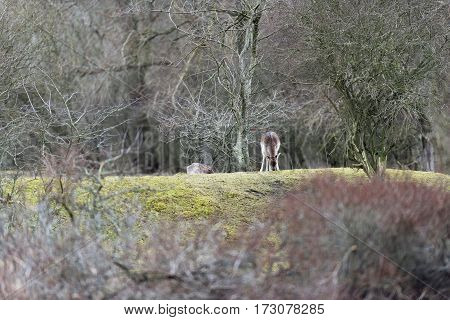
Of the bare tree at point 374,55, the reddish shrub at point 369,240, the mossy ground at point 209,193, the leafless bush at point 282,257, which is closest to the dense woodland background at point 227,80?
the bare tree at point 374,55

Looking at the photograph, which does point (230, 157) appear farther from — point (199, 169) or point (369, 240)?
point (369, 240)

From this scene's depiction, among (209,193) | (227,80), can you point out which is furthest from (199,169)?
(209,193)

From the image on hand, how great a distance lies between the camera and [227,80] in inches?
739

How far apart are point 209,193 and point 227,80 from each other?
16.4ft

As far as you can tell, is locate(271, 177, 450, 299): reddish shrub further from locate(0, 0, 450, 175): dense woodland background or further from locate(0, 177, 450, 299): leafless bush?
locate(0, 0, 450, 175): dense woodland background

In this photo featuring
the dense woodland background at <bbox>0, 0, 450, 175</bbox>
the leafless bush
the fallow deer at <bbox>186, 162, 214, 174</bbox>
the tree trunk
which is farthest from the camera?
the fallow deer at <bbox>186, 162, 214, 174</bbox>

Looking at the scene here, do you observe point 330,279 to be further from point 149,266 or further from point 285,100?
point 285,100

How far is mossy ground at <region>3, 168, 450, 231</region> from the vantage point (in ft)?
43.5

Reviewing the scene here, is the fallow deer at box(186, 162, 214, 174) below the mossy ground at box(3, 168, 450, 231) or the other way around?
the other way around

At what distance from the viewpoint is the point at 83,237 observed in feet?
25.6

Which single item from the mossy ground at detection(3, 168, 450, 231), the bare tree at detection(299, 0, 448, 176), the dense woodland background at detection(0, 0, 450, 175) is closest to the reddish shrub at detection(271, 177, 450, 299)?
the dense woodland background at detection(0, 0, 450, 175)

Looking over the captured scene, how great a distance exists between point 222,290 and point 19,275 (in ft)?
→ 6.27

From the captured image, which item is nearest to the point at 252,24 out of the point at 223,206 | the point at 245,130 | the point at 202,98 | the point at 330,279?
the point at 245,130

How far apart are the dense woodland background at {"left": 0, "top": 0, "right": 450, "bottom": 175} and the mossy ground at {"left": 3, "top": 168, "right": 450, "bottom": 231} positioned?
0.74 metres
